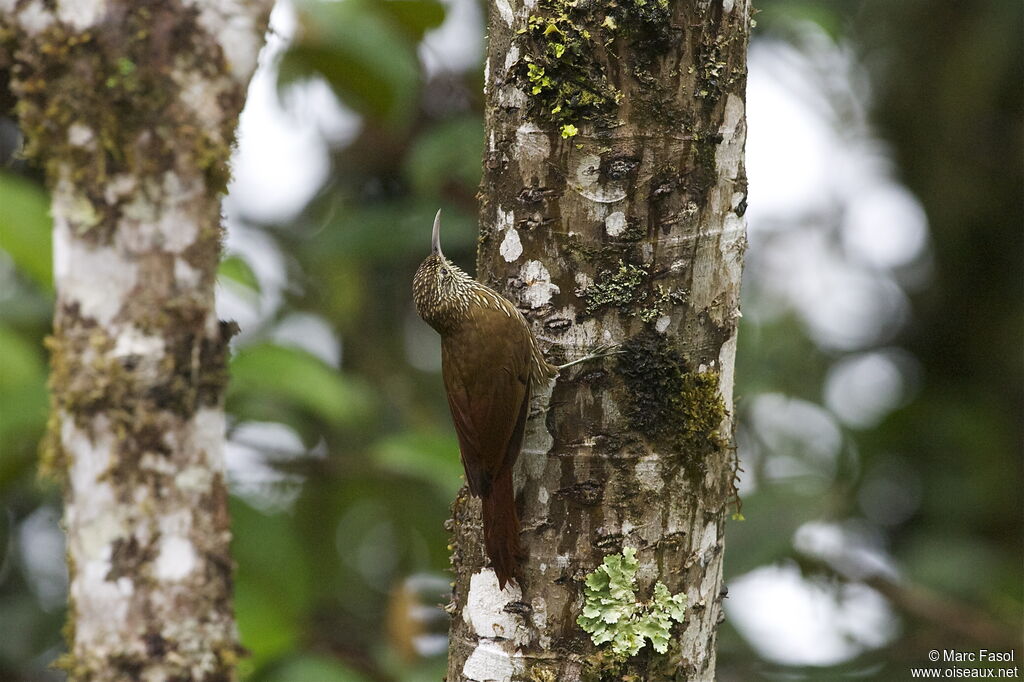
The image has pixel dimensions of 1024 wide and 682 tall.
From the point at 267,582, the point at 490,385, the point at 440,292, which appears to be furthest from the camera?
the point at 267,582

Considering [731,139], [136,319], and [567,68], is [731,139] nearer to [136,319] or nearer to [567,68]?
[567,68]

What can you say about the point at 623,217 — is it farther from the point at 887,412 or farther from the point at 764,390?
the point at 887,412

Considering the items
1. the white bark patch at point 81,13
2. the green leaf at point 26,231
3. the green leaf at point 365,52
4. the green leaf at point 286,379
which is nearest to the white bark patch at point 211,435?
the green leaf at point 286,379

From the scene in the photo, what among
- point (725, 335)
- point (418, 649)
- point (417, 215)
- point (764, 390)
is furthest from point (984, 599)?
point (725, 335)

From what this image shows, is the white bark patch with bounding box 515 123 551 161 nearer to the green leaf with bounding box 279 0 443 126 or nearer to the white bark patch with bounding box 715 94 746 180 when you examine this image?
the white bark patch with bounding box 715 94 746 180

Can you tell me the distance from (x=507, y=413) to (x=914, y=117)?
4.70m

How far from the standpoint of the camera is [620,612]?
162cm

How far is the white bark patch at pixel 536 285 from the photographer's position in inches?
67.6

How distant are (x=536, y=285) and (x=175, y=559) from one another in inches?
56.8

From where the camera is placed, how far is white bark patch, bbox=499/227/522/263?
1741 millimetres

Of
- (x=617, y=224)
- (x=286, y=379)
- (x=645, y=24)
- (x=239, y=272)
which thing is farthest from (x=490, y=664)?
(x=239, y=272)

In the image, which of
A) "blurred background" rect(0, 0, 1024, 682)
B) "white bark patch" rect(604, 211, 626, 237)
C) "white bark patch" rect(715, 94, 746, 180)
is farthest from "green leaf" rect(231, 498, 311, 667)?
"white bark patch" rect(715, 94, 746, 180)

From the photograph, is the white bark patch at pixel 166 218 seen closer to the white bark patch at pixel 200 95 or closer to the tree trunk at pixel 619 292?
the white bark patch at pixel 200 95

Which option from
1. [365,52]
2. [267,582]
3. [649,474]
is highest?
[365,52]
